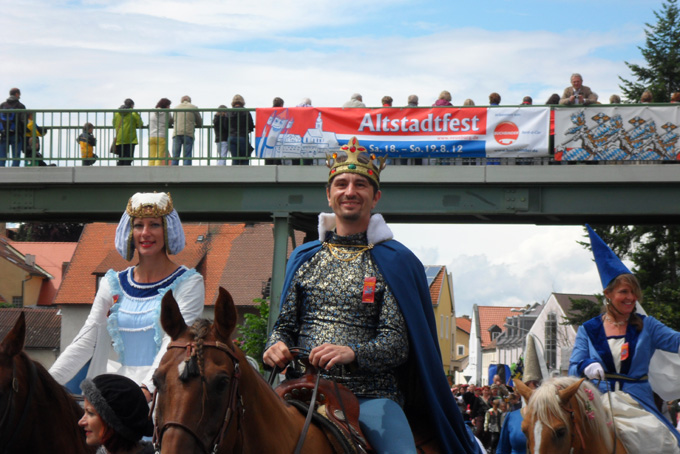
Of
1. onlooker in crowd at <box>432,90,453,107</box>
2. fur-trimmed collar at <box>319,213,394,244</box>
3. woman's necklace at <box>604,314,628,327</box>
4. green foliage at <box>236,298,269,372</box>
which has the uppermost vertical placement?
onlooker in crowd at <box>432,90,453,107</box>

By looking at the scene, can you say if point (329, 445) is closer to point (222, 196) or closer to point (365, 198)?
point (365, 198)

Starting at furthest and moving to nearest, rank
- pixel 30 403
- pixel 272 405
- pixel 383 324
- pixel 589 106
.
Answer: pixel 589 106
pixel 383 324
pixel 30 403
pixel 272 405

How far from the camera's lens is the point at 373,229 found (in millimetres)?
5461

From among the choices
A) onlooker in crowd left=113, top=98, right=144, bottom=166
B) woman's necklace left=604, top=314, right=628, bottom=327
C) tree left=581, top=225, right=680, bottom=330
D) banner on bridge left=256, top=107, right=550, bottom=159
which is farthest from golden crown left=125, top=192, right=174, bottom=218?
tree left=581, top=225, right=680, bottom=330

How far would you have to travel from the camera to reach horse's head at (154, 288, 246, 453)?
3.53 m

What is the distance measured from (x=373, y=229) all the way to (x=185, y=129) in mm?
15272

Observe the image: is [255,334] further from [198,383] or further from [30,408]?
[198,383]

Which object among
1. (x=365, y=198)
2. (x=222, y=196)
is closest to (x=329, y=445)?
(x=365, y=198)

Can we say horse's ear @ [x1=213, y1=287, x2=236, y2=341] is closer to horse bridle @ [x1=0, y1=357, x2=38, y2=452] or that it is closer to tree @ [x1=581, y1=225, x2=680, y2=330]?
horse bridle @ [x1=0, y1=357, x2=38, y2=452]

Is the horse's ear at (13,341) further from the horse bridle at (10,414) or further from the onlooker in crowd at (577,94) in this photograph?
the onlooker in crowd at (577,94)

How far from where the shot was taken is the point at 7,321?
183ft

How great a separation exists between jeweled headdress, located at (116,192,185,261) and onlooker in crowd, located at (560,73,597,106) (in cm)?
1450

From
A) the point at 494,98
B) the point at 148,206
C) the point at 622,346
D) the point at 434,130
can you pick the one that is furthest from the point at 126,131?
the point at 148,206

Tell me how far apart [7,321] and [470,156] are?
140ft
